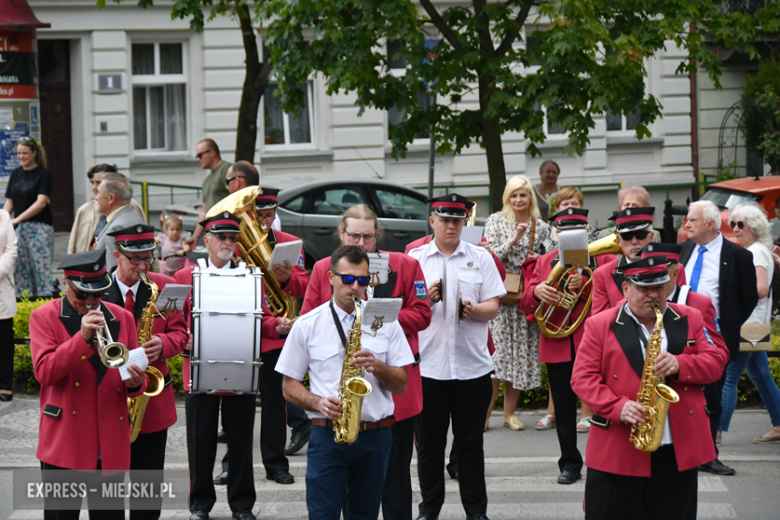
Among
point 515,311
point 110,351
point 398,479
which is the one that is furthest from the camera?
point 515,311

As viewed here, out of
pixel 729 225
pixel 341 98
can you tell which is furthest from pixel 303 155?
pixel 729 225

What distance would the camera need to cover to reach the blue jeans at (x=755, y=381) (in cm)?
787

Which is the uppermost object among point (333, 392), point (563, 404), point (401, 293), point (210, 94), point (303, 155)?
point (210, 94)

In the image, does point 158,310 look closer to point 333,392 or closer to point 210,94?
point 333,392

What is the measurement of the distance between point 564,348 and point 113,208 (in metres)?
3.54

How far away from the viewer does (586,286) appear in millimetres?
7211

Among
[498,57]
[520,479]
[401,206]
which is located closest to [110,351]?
[520,479]

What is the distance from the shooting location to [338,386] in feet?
16.0

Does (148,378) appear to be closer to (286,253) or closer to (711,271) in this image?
(286,253)

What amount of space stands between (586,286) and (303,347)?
2.97m

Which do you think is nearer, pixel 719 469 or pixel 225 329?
pixel 225 329

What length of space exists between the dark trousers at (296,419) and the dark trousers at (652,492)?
3.34m

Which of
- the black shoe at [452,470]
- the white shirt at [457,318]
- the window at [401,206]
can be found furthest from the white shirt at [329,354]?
the window at [401,206]

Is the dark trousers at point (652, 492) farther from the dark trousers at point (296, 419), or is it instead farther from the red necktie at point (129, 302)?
the dark trousers at point (296, 419)
